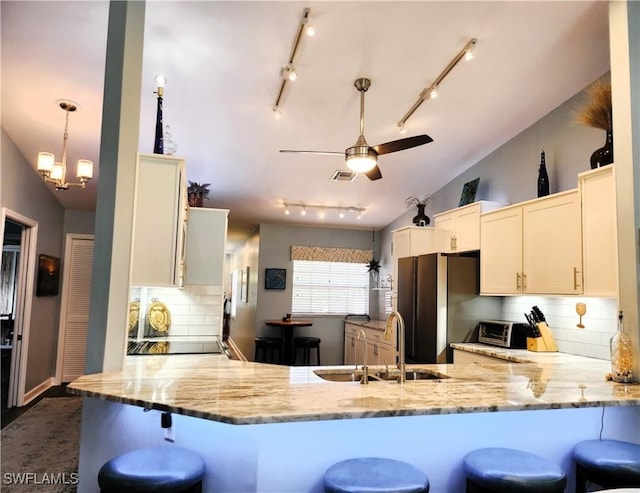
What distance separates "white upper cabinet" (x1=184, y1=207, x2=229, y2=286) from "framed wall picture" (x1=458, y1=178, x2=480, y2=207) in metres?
2.64

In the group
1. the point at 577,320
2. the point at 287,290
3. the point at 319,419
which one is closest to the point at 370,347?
the point at 287,290

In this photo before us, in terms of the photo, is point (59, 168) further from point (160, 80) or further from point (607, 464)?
point (607, 464)

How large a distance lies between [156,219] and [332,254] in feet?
17.0

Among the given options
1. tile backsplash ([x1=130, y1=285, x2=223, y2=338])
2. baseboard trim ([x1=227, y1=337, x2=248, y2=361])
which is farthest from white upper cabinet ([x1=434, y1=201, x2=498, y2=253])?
baseboard trim ([x1=227, y1=337, x2=248, y2=361])

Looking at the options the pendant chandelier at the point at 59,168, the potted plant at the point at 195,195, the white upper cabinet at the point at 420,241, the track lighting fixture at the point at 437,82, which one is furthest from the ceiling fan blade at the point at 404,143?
the pendant chandelier at the point at 59,168

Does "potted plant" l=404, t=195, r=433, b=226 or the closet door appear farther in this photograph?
the closet door

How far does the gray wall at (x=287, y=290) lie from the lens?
7180mm

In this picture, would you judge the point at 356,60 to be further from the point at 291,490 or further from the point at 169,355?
the point at 291,490

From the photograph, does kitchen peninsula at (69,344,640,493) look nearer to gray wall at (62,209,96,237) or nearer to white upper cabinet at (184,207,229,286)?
white upper cabinet at (184,207,229,286)

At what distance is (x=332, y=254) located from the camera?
7.54 m

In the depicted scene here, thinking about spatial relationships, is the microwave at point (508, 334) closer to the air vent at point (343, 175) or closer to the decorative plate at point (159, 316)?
the air vent at point (343, 175)

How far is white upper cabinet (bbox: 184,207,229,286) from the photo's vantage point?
3.82 metres

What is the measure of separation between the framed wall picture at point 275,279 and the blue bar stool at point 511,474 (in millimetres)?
5570

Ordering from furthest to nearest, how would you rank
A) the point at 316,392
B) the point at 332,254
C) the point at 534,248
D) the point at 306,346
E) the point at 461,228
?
the point at 332,254 < the point at 306,346 < the point at 461,228 < the point at 534,248 < the point at 316,392
